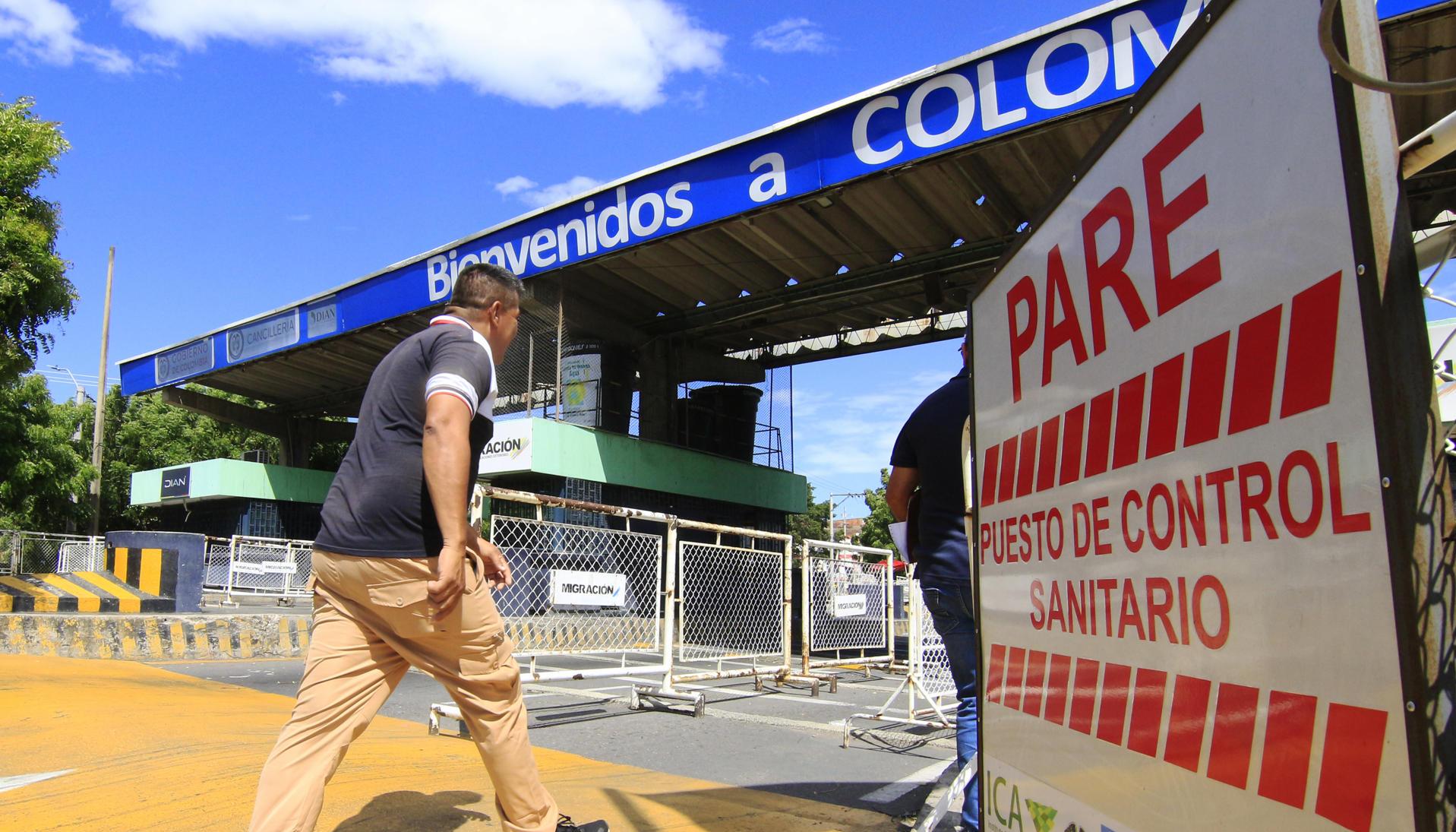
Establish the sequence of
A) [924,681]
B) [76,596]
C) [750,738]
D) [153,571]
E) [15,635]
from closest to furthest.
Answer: [750,738] < [924,681] < [15,635] < [76,596] < [153,571]

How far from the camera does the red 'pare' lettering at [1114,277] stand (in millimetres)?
1418

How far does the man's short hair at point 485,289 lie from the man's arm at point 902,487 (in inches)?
63.0

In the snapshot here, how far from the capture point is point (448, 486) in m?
2.53

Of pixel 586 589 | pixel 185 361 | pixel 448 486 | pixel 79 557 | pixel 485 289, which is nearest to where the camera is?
pixel 448 486

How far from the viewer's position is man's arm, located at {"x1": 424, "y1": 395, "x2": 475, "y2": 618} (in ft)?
8.25

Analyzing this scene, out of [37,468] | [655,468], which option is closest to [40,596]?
[655,468]

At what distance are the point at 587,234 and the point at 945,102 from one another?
5592 millimetres

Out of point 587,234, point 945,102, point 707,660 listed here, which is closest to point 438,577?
point 707,660

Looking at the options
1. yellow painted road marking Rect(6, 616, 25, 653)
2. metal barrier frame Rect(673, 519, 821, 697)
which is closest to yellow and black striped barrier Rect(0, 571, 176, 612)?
yellow painted road marking Rect(6, 616, 25, 653)

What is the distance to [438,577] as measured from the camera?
2.52 metres

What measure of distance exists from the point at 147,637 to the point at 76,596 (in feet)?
9.88

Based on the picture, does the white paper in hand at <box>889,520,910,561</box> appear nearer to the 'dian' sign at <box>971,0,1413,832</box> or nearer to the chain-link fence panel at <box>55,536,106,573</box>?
the 'dian' sign at <box>971,0,1413,832</box>

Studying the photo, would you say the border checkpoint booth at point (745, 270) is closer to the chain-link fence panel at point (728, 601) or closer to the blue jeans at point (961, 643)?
the chain-link fence panel at point (728, 601)

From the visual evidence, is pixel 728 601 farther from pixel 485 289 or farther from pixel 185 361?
pixel 185 361
